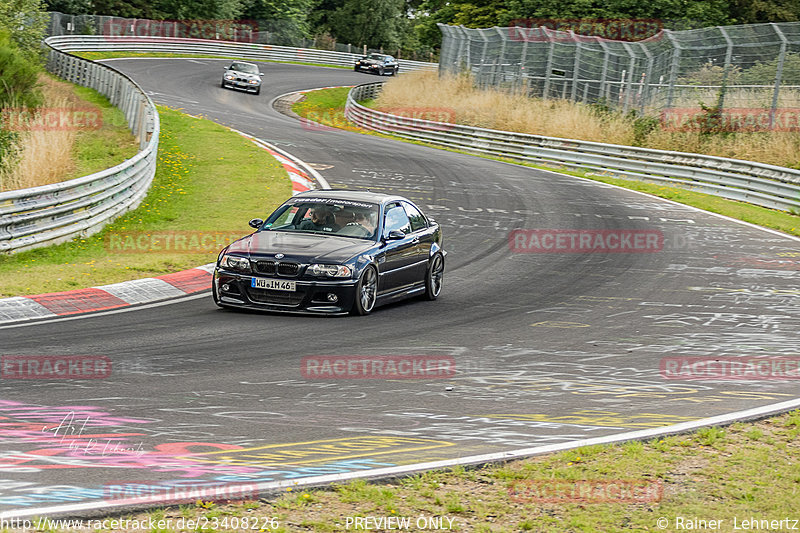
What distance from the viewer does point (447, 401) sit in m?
7.89

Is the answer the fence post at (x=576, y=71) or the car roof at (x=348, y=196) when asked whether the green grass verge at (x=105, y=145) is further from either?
the fence post at (x=576, y=71)

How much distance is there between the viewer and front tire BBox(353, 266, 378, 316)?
11.6 meters

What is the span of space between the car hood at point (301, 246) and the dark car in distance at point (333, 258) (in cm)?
1

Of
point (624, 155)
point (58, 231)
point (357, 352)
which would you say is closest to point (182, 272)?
Result: point (58, 231)

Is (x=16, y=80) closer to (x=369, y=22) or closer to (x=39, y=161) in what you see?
(x=39, y=161)

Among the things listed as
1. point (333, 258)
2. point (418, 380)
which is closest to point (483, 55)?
point (333, 258)

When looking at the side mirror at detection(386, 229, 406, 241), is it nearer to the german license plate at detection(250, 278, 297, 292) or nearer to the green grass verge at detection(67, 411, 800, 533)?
the german license plate at detection(250, 278, 297, 292)

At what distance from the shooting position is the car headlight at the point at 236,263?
1162 centimetres

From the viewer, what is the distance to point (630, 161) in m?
29.3

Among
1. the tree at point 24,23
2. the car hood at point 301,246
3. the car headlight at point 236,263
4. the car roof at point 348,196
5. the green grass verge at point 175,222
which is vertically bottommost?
the green grass verge at point 175,222

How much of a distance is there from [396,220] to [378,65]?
5911cm

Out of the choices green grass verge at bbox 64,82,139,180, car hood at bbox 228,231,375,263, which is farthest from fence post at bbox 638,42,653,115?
car hood at bbox 228,231,375,263

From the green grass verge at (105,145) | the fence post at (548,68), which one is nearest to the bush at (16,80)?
the green grass verge at (105,145)

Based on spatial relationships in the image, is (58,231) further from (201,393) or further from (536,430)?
(536,430)
